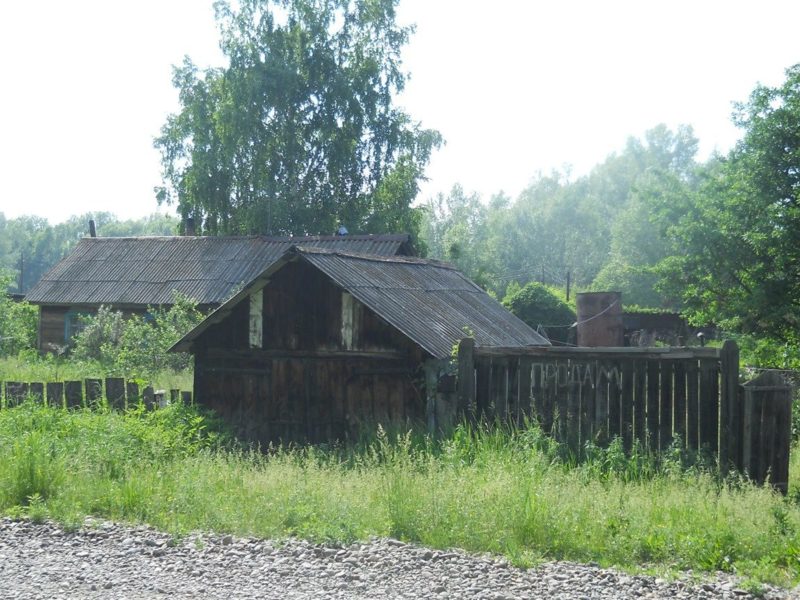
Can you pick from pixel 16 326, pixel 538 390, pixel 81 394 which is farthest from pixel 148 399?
pixel 16 326

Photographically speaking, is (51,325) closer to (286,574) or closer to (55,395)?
(55,395)

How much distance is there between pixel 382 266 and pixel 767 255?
11.3 metres

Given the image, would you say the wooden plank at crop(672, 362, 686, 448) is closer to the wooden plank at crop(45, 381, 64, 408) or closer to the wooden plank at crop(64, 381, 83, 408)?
the wooden plank at crop(64, 381, 83, 408)

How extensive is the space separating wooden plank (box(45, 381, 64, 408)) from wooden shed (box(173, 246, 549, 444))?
7.91ft

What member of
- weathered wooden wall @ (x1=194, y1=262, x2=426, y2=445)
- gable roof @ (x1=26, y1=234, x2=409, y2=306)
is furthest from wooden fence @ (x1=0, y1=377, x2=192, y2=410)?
gable roof @ (x1=26, y1=234, x2=409, y2=306)

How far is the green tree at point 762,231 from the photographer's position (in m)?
21.6

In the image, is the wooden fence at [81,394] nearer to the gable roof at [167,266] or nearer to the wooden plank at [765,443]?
the wooden plank at [765,443]

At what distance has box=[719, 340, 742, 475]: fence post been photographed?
943cm

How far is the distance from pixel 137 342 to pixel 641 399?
17.2m

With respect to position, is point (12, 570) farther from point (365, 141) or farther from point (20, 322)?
point (365, 141)

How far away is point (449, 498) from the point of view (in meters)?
7.37

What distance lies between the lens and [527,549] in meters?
6.75

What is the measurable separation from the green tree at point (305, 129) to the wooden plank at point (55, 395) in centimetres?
2807

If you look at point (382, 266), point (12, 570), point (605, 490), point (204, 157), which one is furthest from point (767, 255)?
point (204, 157)
